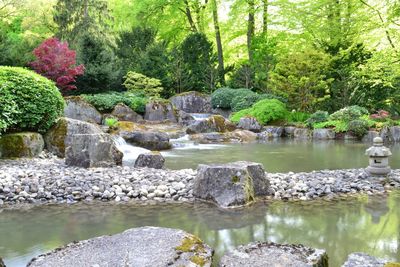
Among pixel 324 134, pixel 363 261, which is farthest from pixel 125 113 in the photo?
pixel 363 261

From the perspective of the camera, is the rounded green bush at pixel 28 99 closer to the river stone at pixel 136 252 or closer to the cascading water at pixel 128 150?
the cascading water at pixel 128 150

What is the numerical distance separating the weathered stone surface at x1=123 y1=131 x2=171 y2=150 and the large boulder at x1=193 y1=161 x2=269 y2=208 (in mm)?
6064

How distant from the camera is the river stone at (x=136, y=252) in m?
2.84

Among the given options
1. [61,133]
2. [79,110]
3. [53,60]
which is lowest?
[61,133]

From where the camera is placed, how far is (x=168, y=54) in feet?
70.8

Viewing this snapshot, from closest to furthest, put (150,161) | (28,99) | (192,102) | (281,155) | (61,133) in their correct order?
1. (150,161)
2. (28,99)
3. (61,133)
4. (281,155)
5. (192,102)

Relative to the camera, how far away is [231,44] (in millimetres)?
28422

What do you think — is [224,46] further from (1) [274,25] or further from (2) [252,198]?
(2) [252,198]

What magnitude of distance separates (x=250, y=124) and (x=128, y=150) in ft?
21.2

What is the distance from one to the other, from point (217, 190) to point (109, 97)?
11.9 metres

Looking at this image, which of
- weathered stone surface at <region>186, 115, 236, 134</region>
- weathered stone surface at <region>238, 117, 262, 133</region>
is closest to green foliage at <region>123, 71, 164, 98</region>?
weathered stone surface at <region>186, 115, 236, 134</region>

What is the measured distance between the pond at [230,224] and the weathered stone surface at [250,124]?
10.2m

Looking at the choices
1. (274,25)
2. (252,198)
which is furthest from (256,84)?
(252,198)

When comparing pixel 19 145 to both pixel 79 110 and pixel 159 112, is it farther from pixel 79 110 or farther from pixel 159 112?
pixel 159 112
